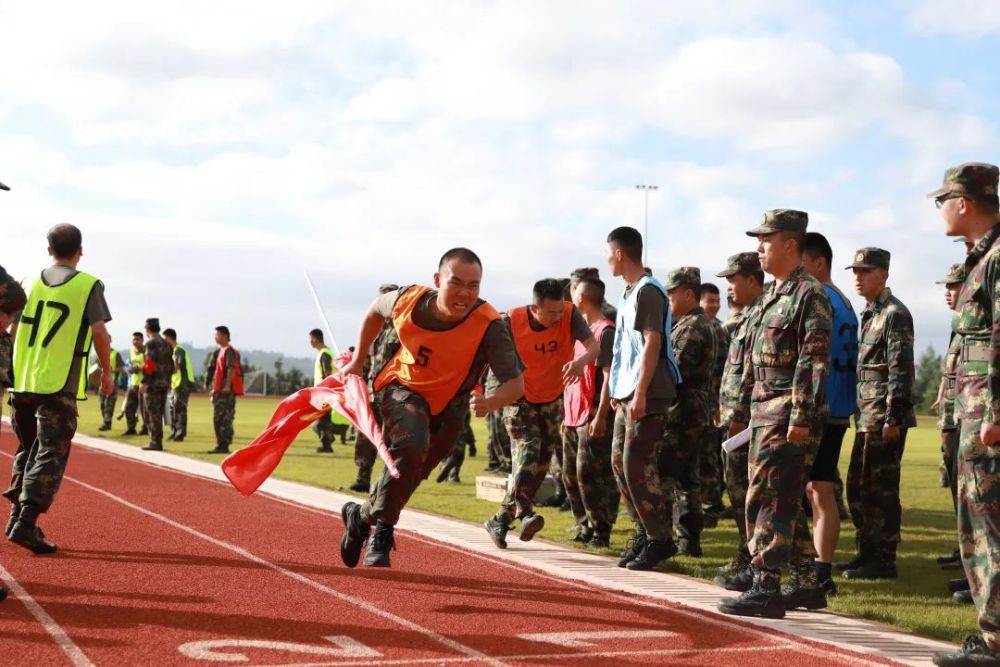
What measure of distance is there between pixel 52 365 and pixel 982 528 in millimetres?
6464

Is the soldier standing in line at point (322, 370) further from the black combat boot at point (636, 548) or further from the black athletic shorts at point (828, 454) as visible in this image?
the black athletic shorts at point (828, 454)

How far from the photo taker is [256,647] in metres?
5.56

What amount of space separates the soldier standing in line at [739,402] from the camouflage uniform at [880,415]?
95 centimetres

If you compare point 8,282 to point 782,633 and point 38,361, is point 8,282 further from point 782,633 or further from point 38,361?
point 782,633

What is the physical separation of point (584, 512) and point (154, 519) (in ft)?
13.5

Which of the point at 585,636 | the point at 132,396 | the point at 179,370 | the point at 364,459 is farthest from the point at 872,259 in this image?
the point at 132,396

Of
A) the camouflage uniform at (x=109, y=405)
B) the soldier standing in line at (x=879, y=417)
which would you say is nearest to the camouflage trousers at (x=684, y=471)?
the soldier standing in line at (x=879, y=417)

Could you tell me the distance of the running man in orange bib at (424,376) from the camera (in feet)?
23.9

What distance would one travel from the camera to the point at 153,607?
21.2 ft

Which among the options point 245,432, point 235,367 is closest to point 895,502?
point 235,367

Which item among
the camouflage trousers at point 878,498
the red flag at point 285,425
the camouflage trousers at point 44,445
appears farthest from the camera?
the camouflage trousers at point 878,498

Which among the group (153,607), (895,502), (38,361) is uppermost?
(38,361)

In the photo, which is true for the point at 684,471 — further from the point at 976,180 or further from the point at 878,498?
the point at 976,180

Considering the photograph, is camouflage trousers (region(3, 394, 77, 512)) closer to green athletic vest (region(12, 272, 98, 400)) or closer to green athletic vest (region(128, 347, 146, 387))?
green athletic vest (region(12, 272, 98, 400))
